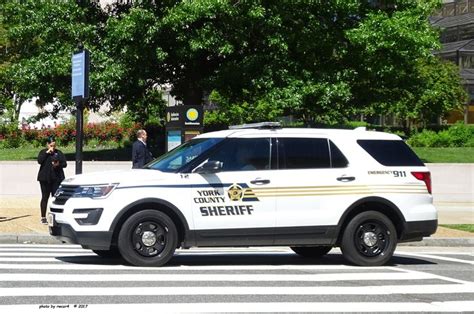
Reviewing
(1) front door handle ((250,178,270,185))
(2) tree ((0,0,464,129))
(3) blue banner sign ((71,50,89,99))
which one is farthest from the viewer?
(2) tree ((0,0,464,129))

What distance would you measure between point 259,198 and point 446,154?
23.9 meters

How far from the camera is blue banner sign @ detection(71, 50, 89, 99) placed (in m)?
16.6

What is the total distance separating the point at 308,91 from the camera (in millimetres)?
27188

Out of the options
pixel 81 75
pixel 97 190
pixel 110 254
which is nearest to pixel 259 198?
pixel 97 190

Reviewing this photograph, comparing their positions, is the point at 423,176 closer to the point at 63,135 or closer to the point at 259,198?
the point at 259,198

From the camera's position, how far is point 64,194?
11070 mm

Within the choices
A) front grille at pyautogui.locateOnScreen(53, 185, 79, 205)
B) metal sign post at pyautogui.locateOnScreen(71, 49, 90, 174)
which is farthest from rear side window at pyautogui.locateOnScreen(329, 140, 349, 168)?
metal sign post at pyautogui.locateOnScreen(71, 49, 90, 174)

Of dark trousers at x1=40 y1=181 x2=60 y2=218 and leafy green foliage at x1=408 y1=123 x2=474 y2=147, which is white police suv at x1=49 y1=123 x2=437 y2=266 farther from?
leafy green foliage at x1=408 y1=123 x2=474 y2=147

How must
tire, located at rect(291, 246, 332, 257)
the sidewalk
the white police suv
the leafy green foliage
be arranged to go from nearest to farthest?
the white police suv → tire, located at rect(291, 246, 332, 257) → the sidewalk → the leafy green foliage

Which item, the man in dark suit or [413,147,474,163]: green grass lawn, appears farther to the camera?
[413,147,474,163]: green grass lawn

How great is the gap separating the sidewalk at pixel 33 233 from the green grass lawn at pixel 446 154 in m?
14.2

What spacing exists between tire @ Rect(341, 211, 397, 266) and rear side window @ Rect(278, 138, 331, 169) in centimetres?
93

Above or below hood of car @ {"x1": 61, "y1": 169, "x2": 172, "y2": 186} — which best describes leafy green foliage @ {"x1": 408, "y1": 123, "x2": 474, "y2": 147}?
above

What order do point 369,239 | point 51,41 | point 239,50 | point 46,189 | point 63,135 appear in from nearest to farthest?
point 369,239 < point 46,189 < point 51,41 < point 239,50 < point 63,135
